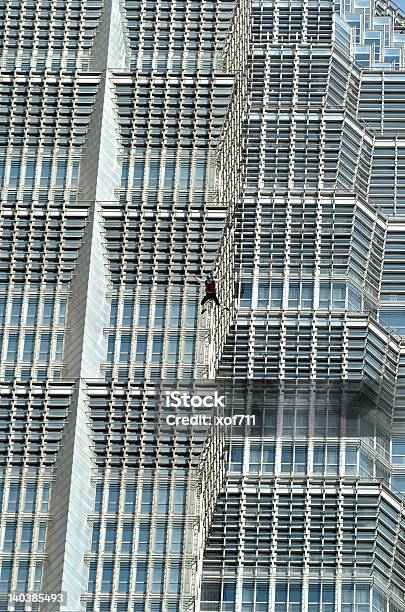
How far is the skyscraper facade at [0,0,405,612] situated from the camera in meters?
164

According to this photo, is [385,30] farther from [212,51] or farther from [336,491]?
[336,491]

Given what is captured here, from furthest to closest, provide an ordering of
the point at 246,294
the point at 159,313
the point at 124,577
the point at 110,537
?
the point at 246,294 < the point at 159,313 < the point at 110,537 < the point at 124,577

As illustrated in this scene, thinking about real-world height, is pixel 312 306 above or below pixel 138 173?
below

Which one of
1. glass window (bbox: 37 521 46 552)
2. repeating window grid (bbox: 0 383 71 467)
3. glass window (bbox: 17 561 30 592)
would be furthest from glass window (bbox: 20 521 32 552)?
repeating window grid (bbox: 0 383 71 467)

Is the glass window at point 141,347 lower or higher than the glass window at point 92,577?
higher

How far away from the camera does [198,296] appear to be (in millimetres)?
176875

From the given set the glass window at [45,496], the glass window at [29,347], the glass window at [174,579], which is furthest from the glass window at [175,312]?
the glass window at [174,579]

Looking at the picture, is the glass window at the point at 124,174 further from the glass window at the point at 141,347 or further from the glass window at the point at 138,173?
the glass window at the point at 141,347

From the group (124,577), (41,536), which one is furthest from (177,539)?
(41,536)

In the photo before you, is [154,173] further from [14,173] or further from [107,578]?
[107,578]

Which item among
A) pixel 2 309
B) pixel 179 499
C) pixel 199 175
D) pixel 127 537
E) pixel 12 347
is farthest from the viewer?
pixel 199 175

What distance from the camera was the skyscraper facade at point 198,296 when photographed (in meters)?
164

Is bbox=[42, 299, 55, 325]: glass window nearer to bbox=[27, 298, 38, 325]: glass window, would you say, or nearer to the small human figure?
bbox=[27, 298, 38, 325]: glass window

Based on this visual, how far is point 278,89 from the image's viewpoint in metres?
190
